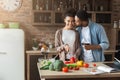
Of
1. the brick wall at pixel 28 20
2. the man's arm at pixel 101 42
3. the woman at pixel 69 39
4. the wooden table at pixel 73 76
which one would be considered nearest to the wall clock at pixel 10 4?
the brick wall at pixel 28 20

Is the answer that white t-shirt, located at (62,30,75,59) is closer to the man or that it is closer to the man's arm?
the man

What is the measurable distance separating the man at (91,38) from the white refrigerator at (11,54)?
1.84 m

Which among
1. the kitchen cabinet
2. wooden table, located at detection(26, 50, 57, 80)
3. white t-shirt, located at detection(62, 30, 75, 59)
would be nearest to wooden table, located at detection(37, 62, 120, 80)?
white t-shirt, located at detection(62, 30, 75, 59)

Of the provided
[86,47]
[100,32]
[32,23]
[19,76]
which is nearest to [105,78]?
[86,47]

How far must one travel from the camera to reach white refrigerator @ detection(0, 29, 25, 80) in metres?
4.95

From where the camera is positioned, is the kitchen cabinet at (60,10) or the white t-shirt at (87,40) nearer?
the white t-shirt at (87,40)

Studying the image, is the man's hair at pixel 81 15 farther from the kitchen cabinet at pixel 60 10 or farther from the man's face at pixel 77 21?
the kitchen cabinet at pixel 60 10

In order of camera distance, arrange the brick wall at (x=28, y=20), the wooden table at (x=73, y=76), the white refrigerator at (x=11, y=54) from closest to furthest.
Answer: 1. the wooden table at (x=73, y=76)
2. the white refrigerator at (x=11, y=54)
3. the brick wall at (x=28, y=20)

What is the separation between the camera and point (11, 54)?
4.98m

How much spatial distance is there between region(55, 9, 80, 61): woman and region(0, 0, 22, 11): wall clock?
2414 mm

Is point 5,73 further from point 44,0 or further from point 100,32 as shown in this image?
point 100,32

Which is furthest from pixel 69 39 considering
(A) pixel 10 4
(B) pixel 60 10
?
(A) pixel 10 4

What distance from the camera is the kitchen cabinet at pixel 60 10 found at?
18.2ft

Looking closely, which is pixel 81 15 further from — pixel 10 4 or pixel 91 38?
pixel 10 4
